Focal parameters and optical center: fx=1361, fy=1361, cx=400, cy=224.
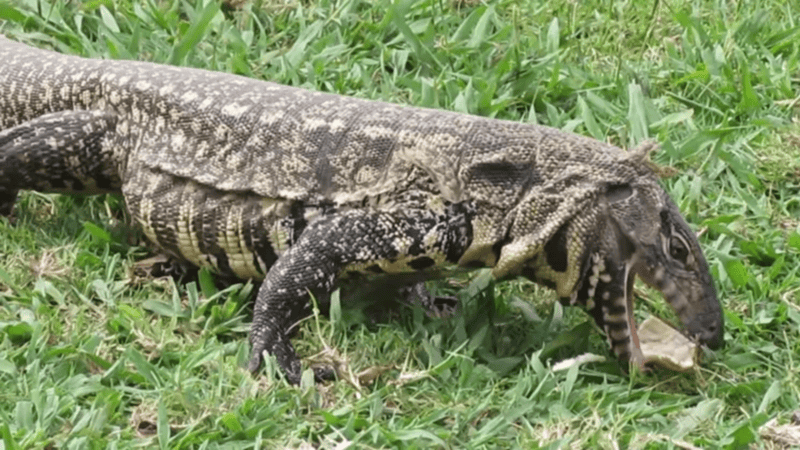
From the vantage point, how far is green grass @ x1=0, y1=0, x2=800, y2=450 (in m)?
5.05

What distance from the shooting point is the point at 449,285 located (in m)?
6.26

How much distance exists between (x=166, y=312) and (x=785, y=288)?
2.76 m

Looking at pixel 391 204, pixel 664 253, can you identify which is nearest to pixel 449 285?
pixel 391 204

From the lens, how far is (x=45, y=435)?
4.78 m

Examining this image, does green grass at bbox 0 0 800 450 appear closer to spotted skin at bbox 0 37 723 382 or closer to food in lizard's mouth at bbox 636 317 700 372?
food in lizard's mouth at bbox 636 317 700 372

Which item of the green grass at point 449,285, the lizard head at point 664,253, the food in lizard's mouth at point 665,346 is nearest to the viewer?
the green grass at point 449,285

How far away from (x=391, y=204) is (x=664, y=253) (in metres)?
1.09

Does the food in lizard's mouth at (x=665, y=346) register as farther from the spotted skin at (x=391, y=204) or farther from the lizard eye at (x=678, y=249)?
the lizard eye at (x=678, y=249)

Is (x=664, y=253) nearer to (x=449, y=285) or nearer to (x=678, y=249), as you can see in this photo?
(x=678, y=249)

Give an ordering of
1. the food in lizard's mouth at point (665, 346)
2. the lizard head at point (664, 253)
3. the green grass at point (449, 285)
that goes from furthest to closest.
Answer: the food in lizard's mouth at point (665, 346) → the lizard head at point (664, 253) → the green grass at point (449, 285)

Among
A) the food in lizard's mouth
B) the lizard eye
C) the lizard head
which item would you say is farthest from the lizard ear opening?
the food in lizard's mouth

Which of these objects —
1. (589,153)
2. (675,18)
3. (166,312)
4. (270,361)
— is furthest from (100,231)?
(675,18)

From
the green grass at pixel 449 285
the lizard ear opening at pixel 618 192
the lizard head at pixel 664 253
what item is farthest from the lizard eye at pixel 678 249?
the green grass at pixel 449 285

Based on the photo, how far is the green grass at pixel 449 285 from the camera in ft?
16.6
